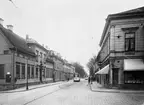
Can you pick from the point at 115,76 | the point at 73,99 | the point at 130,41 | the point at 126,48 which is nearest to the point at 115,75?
the point at 115,76

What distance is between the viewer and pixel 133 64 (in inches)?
779

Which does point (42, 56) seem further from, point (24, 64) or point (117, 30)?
point (117, 30)

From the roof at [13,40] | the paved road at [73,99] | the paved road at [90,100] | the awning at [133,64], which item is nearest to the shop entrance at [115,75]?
the awning at [133,64]

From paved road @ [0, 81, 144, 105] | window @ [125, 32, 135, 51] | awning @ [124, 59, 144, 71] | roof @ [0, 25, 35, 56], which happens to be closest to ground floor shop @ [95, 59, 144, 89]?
awning @ [124, 59, 144, 71]

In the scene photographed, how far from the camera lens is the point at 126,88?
2023 cm

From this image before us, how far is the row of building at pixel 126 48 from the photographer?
20.0 metres

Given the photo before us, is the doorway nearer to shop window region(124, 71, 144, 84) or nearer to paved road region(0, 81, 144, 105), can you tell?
shop window region(124, 71, 144, 84)

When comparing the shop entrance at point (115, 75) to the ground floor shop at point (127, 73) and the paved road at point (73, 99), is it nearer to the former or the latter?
the ground floor shop at point (127, 73)

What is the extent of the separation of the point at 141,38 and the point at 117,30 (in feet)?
9.93

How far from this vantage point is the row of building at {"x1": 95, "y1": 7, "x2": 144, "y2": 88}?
20.0m

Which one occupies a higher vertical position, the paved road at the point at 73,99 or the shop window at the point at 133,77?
the shop window at the point at 133,77

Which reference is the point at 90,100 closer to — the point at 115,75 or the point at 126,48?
the point at 115,75

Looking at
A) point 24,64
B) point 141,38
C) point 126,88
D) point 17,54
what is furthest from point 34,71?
point 141,38

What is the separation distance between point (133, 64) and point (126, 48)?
2.24 metres
